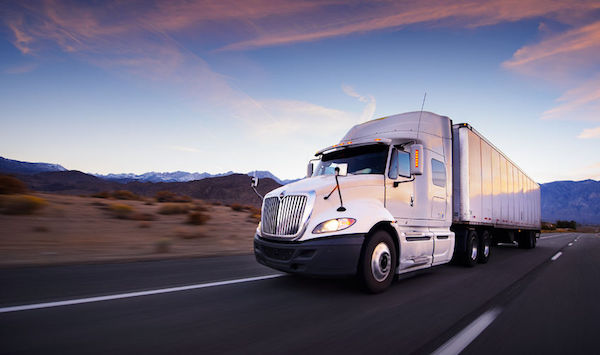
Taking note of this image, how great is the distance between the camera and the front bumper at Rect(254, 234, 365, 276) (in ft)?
14.9

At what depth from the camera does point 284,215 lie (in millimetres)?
5039

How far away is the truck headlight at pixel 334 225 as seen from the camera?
466 centimetres

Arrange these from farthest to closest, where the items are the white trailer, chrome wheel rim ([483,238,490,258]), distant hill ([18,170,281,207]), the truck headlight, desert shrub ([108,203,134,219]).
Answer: distant hill ([18,170,281,207])
desert shrub ([108,203,134,219])
chrome wheel rim ([483,238,490,258])
the white trailer
the truck headlight

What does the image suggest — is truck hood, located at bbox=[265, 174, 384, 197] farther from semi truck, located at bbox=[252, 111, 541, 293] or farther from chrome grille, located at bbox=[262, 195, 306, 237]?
chrome grille, located at bbox=[262, 195, 306, 237]

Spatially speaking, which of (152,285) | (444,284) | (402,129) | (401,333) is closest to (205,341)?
(401,333)

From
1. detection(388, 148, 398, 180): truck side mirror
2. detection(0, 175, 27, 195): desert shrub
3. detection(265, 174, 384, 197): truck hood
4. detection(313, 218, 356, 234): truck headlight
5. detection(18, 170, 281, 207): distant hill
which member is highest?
detection(18, 170, 281, 207): distant hill

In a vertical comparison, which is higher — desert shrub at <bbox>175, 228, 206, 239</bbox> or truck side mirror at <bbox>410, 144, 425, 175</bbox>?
truck side mirror at <bbox>410, 144, 425, 175</bbox>

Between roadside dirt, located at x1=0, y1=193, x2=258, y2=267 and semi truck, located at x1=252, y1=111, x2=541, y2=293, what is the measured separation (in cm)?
482

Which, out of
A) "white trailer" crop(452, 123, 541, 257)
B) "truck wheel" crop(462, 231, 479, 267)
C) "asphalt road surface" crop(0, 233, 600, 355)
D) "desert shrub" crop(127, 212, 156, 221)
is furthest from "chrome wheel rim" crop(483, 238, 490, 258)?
"desert shrub" crop(127, 212, 156, 221)

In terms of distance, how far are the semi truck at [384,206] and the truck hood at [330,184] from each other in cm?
2

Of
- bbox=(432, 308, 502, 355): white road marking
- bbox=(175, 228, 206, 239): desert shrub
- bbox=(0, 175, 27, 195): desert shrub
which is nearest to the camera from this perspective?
bbox=(432, 308, 502, 355): white road marking

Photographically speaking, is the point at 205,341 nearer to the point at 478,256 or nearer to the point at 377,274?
the point at 377,274

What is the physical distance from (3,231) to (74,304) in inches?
321

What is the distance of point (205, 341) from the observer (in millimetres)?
2971
